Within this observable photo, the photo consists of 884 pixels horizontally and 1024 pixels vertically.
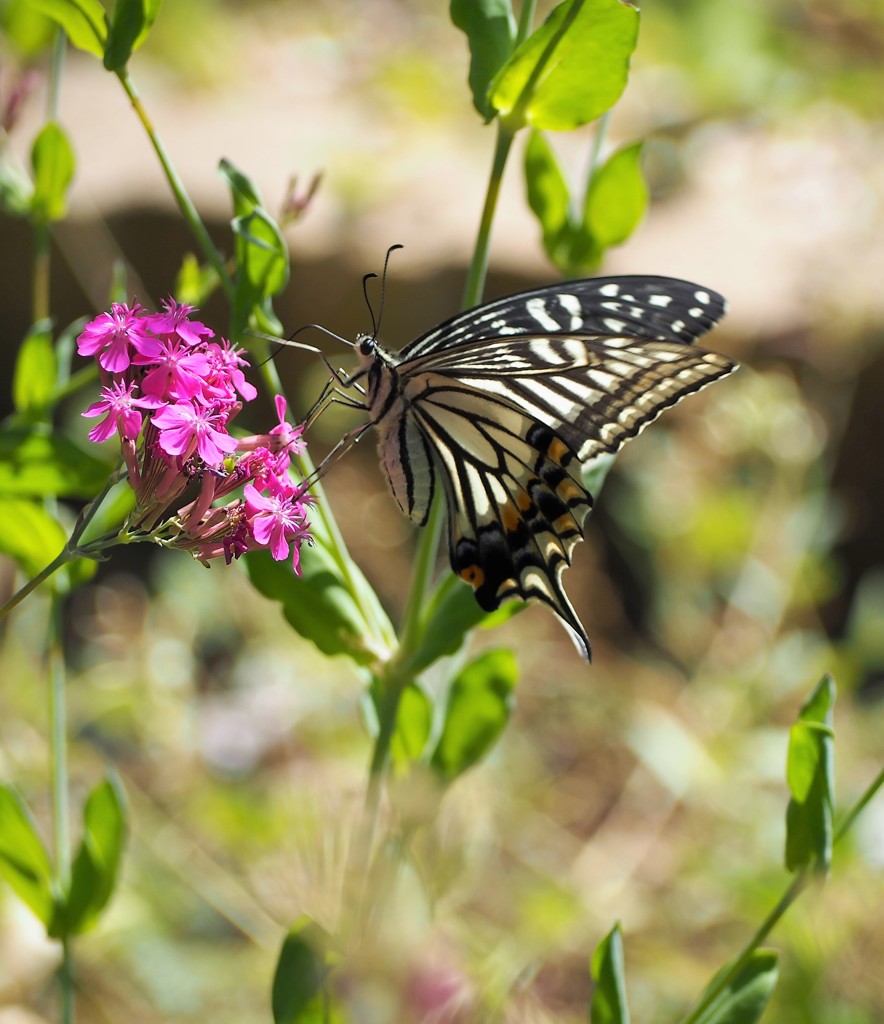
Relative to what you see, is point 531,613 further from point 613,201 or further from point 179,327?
point 179,327

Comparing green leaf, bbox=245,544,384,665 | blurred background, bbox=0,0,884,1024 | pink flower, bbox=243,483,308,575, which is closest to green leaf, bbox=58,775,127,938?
blurred background, bbox=0,0,884,1024

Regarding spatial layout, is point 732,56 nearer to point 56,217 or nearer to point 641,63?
point 641,63

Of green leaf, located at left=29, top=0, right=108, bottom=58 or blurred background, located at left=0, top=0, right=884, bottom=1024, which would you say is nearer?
green leaf, located at left=29, top=0, right=108, bottom=58

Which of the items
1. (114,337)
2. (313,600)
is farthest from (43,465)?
(313,600)

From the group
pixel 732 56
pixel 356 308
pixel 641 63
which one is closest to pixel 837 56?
pixel 732 56

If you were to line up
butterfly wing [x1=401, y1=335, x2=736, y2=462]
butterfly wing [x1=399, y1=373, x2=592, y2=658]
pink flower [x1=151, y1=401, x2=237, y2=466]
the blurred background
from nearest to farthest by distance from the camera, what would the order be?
pink flower [x1=151, y1=401, x2=237, y2=466] → butterfly wing [x1=399, y1=373, x2=592, y2=658] → butterfly wing [x1=401, y1=335, x2=736, y2=462] → the blurred background

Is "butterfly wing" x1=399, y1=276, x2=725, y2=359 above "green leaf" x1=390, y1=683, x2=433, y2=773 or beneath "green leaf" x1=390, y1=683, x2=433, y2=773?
above

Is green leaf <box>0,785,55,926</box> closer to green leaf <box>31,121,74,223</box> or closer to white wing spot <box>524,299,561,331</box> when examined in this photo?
green leaf <box>31,121,74,223</box>
